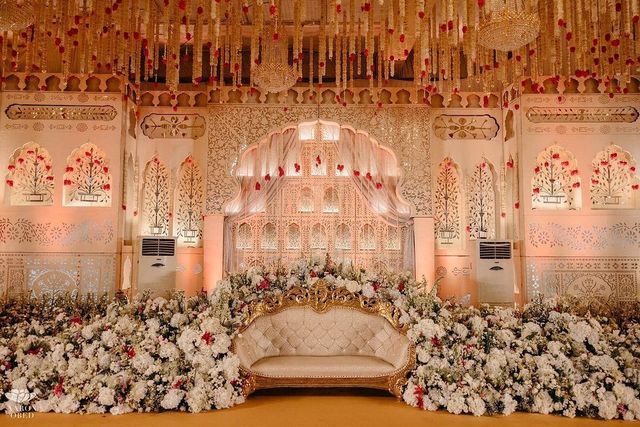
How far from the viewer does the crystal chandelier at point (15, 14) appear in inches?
192

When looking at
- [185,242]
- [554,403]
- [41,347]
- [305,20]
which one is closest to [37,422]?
[41,347]

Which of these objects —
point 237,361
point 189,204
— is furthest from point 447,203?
point 237,361

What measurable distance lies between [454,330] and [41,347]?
3.40 metres

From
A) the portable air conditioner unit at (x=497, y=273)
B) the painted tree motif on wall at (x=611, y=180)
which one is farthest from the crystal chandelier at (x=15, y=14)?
the painted tree motif on wall at (x=611, y=180)

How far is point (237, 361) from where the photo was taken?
3.97m

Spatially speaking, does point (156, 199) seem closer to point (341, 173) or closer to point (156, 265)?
point (156, 265)

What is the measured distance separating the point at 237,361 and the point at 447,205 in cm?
595

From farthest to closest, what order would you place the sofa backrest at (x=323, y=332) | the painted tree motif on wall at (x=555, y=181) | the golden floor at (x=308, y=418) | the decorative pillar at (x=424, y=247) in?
the decorative pillar at (x=424, y=247) → the painted tree motif on wall at (x=555, y=181) → the sofa backrest at (x=323, y=332) → the golden floor at (x=308, y=418)

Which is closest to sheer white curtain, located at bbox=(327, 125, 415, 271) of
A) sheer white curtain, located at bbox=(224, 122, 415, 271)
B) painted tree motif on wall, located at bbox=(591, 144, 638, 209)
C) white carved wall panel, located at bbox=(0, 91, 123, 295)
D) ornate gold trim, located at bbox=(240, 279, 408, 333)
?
sheer white curtain, located at bbox=(224, 122, 415, 271)

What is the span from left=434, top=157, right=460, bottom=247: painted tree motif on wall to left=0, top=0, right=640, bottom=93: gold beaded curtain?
1.46 meters

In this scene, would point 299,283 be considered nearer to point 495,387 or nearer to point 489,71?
point 495,387

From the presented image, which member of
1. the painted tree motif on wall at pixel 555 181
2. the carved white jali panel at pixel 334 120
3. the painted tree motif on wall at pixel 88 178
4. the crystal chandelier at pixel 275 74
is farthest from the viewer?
the carved white jali panel at pixel 334 120

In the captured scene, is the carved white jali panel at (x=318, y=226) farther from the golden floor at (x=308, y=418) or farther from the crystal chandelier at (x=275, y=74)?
the golden floor at (x=308, y=418)

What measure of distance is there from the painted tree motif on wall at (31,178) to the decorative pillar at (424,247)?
19.5ft
